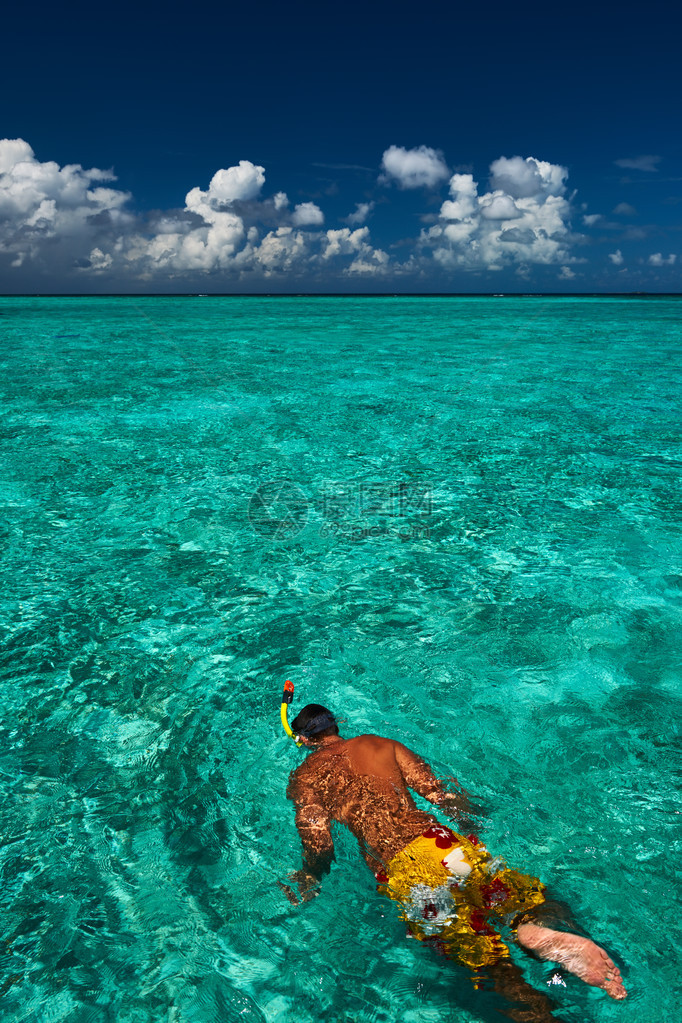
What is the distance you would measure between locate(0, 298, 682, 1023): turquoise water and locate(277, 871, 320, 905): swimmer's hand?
0.07 m

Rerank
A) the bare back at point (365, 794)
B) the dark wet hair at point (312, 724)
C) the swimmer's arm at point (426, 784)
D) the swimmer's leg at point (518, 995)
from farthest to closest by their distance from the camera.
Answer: the dark wet hair at point (312, 724)
the swimmer's arm at point (426, 784)
the bare back at point (365, 794)
the swimmer's leg at point (518, 995)

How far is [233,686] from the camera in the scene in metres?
3.94

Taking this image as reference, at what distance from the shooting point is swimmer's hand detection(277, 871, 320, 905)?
2574 mm

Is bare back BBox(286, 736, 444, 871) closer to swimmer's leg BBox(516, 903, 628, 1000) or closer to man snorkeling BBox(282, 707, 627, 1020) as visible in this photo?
man snorkeling BBox(282, 707, 627, 1020)

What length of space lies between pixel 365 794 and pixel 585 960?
0.95 meters

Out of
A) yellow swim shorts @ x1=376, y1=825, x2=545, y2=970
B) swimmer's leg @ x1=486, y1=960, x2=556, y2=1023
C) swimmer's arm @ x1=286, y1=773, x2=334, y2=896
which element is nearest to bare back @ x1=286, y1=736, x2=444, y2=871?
swimmer's arm @ x1=286, y1=773, x2=334, y2=896

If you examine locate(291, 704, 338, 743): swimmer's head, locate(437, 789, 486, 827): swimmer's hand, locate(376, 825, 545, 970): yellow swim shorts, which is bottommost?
locate(437, 789, 486, 827): swimmer's hand

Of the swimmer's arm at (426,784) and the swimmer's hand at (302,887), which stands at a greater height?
the swimmer's arm at (426,784)

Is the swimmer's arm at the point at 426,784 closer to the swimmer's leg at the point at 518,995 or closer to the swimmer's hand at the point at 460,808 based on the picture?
the swimmer's hand at the point at 460,808

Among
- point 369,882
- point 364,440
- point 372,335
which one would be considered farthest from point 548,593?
point 372,335

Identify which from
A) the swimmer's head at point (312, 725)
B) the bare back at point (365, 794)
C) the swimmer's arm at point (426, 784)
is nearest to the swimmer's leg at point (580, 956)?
the bare back at point (365, 794)

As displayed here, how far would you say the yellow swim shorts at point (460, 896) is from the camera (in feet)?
7.08

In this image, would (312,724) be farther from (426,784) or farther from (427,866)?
(427,866)

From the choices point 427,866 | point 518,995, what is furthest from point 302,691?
point 518,995
